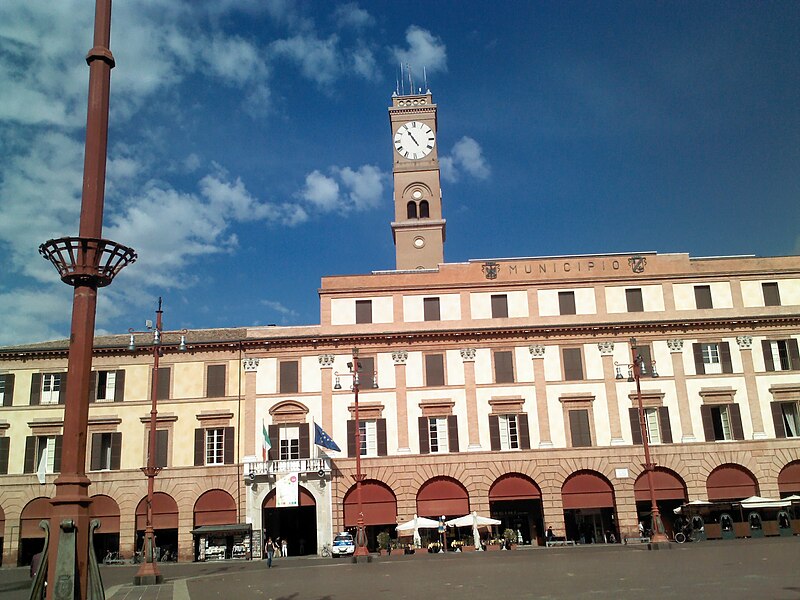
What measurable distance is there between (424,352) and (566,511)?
12867mm

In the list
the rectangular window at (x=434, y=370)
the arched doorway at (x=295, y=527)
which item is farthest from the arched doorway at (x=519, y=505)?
the arched doorway at (x=295, y=527)

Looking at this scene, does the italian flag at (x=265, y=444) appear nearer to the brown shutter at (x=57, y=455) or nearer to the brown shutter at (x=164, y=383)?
the brown shutter at (x=164, y=383)

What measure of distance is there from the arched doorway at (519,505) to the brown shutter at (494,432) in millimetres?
1823

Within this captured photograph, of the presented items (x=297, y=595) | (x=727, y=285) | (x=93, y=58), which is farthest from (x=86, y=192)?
(x=727, y=285)

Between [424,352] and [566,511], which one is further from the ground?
[424,352]

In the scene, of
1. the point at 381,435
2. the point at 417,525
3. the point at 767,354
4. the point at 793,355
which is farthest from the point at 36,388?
the point at 793,355

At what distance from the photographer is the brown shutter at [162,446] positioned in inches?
1854

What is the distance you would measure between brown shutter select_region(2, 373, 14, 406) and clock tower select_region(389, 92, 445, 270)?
95.7 ft

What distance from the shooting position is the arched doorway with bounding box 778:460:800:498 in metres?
46.4

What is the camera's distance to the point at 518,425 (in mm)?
47281

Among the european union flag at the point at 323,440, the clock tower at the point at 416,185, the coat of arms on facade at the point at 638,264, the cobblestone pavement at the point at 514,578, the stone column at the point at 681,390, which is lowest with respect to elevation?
the cobblestone pavement at the point at 514,578

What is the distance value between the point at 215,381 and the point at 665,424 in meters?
27.6

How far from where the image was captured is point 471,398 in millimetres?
47594

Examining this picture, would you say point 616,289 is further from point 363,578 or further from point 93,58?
point 93,58
